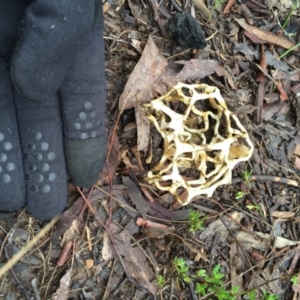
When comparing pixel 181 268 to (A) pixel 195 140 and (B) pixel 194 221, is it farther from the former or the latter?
(A) pixel 195 140

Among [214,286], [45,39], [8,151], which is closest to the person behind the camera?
→ [45,39]

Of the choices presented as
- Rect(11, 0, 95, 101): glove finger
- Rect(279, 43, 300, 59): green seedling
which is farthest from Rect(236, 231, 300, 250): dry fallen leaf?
Rect(11, 0, 95, 101): glove finger

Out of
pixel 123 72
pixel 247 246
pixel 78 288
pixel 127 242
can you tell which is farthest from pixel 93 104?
pixel 247 246

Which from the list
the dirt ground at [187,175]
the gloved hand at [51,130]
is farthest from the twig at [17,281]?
the gloved hand at [51,130]

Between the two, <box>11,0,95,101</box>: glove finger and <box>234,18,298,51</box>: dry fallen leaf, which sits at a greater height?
<box>11,0,95,101</box>: glove finger

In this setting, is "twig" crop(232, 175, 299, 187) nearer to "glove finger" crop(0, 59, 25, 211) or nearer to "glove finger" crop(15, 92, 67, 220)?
"glove finger" crop(15, 92, 67, 220)

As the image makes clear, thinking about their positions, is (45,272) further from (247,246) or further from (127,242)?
(247,246)

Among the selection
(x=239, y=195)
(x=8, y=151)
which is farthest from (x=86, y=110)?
(x=239, y=195)
